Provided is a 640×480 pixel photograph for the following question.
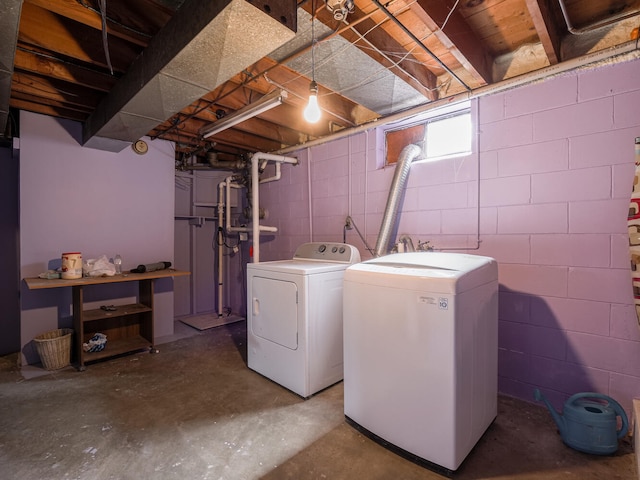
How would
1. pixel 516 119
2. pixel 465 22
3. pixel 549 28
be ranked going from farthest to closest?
pixel 516 119 < pixel 465 22 < pixel 549 28

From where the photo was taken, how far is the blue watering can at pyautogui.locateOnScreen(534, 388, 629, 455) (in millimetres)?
1644

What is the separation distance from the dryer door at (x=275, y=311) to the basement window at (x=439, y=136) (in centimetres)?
158

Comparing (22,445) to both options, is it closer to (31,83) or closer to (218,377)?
(218,377)

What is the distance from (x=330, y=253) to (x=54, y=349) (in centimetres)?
253

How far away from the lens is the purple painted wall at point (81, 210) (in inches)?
113

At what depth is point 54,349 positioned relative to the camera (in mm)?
2721

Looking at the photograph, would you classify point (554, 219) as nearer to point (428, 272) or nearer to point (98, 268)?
point (428, 272)

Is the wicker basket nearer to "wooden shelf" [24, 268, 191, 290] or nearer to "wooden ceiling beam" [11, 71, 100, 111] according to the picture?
"wooden shelf" [24, 268, 191, 290]

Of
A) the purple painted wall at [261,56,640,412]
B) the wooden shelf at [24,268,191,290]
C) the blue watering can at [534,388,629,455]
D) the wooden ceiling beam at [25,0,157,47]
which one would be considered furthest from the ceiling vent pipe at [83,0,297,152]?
the blue watering can at [534,388,629,455]

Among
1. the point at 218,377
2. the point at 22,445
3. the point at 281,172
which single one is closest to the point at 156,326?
the point at 218,377

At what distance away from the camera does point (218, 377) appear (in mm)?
2629

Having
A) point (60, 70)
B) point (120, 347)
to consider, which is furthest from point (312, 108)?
point (120, 347)

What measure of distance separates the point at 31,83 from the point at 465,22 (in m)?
3.16

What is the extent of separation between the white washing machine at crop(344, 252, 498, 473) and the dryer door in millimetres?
532
